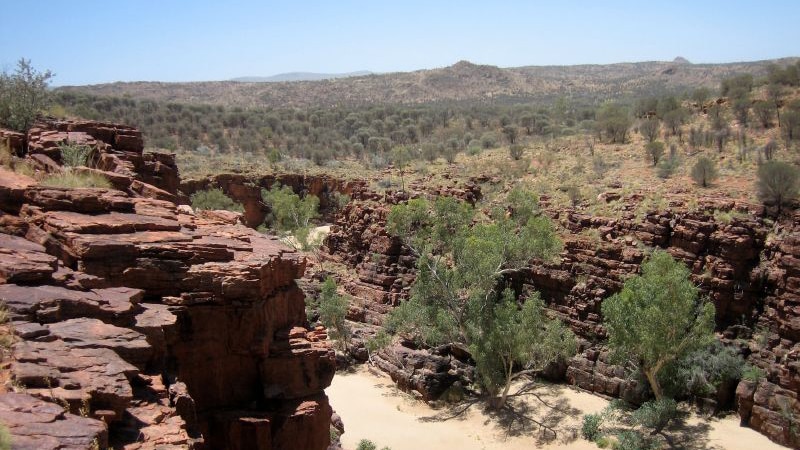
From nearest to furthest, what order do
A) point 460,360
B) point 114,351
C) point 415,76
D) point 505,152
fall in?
point 114,351, point 460,360, point 505,152, point 415,76

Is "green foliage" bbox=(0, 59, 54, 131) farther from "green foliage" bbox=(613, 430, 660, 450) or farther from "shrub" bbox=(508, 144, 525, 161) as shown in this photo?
"shrub" bbox=(508, 144, 525, 161)

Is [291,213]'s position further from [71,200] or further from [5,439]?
[5,439]

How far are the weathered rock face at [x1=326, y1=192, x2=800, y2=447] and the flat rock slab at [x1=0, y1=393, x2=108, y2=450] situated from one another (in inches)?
638

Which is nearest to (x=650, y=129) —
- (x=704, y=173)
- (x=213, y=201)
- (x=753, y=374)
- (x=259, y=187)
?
(x=704, y=173)

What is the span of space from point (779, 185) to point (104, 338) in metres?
22.2

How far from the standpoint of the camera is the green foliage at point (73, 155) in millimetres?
10461

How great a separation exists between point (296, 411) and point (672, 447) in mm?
12255

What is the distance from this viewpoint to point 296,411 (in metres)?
8.54

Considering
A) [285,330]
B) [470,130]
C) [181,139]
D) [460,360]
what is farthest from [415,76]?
[285,330]

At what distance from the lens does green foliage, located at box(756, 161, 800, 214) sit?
20.9 m

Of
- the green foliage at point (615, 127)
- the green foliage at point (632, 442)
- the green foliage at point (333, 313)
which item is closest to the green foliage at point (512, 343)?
the green foliage at point (632, 442)

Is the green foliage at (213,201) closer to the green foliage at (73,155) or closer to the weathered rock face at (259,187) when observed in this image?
the weathered rock face at (259,187)

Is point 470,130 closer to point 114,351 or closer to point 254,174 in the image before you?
point 254,174

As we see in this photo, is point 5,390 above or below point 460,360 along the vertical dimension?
above
